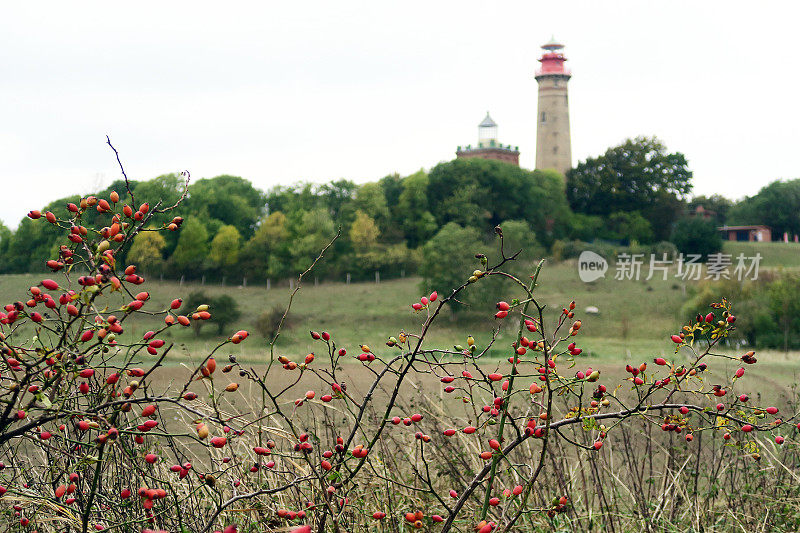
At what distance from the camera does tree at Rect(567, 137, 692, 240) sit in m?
43.8

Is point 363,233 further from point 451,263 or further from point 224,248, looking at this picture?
point 451,263

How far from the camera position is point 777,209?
4672cm

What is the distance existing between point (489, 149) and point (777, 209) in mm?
18188

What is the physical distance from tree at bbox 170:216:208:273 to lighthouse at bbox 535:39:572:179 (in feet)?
88.5

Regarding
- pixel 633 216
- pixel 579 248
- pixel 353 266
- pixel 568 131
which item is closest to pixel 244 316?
A: pixel 353 266

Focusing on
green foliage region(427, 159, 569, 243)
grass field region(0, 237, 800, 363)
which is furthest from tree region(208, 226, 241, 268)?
green foliage region(427, 159, 569, 243)

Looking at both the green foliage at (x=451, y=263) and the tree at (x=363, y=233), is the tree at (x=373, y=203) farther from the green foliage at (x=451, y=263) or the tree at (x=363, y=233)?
the green foliage at (x=451, y=263)

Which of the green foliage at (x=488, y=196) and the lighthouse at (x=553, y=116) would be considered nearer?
the green foliage at (x=488, y=196)

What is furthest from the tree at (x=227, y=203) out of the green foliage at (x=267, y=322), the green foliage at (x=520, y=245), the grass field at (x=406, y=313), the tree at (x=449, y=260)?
the green foliage at (x=520, y=245)

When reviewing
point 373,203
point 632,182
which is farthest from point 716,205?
point 373,203

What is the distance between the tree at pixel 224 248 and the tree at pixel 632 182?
21850 millimetres

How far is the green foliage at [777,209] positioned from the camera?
46312 mm

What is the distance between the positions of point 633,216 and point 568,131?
9.77 metres

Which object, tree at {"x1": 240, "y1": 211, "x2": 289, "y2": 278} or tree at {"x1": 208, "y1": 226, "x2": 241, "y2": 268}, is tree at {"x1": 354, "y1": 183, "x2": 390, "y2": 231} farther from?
tree at {"x1": 208, "y1": 226, "x2": 241, "y2": 268}
